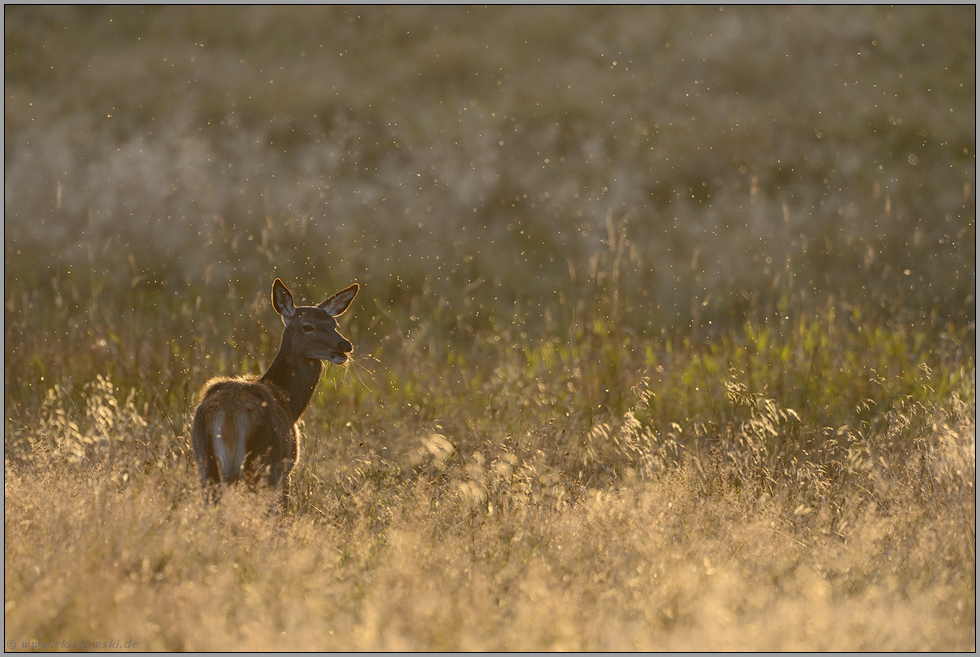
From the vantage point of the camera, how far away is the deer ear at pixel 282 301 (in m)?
6.68

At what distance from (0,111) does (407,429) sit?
3.69 metres

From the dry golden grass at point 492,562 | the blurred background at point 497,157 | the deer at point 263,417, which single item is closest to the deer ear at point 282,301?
the deer at point 263,417

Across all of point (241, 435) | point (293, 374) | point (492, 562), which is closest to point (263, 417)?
point (241, 435)

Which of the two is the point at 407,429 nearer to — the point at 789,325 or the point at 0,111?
the point at 0,111

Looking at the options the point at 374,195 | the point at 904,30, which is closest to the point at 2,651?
the point at 374,195

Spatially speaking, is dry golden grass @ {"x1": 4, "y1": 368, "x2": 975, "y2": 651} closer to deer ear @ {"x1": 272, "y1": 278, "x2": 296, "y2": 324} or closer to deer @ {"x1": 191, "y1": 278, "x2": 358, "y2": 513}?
deer @ {"x1": 191, "y1": 278, "x2": 358, "y2": 513}

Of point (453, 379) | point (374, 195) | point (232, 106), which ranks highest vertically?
point (232, 106)

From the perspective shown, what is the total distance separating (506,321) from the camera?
1159 cm

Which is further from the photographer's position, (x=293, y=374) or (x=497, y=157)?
(x=497, y=157)

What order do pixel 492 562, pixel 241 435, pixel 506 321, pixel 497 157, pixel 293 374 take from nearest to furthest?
pixel 492 562
pixel 241 435
pixel 293 374
pixel 506 321
pixel 497 157

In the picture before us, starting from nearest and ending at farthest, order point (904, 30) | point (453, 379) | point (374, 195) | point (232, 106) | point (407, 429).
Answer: point (407, 429), point (453, 379), point (374, 195), point (232, 106), point (904, 30)

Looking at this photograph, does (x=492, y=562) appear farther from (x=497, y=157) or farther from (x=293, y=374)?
(x=497, y=157)

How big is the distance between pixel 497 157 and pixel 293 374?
30.9ft

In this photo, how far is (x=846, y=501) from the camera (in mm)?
5730
